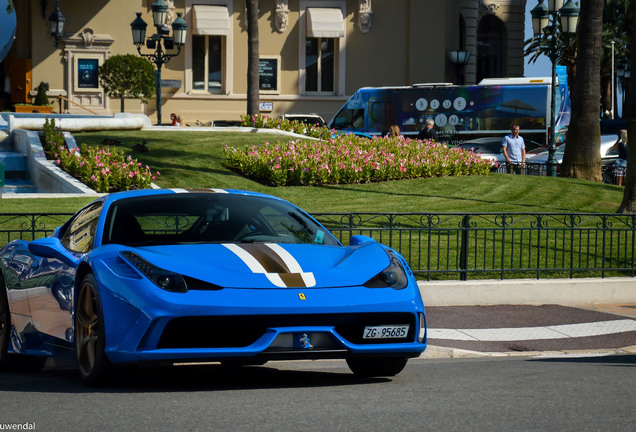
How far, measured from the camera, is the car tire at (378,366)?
301 inches

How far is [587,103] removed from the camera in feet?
80.6

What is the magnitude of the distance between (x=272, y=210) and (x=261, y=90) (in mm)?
40884

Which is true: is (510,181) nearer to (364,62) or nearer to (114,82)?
(114,82)

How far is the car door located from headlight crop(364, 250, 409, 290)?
1.92m

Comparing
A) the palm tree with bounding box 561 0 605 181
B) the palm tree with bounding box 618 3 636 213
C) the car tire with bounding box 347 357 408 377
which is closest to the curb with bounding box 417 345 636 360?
the car tire with bounding box 347 357 408 377

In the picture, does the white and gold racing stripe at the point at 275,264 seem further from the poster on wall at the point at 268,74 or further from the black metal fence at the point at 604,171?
the poster on wall at the point at 268,74

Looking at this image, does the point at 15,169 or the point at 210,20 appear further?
the point at 210,20

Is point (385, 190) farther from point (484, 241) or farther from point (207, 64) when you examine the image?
point (207, 64)

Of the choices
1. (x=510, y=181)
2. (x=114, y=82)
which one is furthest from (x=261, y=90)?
(x=510, y=181)

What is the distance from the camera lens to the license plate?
693cm

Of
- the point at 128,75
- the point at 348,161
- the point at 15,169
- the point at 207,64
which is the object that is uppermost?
the point at 207,64

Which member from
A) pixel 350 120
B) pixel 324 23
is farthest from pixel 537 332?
Result: pixel 324 23

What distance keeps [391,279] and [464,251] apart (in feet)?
22.5

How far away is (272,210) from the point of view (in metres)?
8.06
